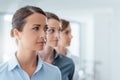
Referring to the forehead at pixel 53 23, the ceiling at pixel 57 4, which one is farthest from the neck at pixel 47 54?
the ceiling at pixel 57 4

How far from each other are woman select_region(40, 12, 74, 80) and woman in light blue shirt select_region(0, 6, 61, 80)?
1.21ft

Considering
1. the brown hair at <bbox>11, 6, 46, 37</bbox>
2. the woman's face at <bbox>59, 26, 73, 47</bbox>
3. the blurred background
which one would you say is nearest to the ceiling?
the blurred background

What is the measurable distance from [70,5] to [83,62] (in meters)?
0.64

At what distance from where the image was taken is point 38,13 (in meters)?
1.13

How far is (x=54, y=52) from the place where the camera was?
5.23 feet

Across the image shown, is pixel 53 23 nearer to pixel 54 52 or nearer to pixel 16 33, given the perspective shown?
pixel 54 52

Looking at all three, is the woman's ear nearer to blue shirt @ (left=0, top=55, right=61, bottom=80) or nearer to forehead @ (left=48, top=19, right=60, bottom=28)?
blue shirt @ (left=0, top=55, right=61, bottom=80)

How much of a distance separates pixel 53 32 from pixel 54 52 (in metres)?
0.14

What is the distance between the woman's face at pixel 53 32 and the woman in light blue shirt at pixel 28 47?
0.36m

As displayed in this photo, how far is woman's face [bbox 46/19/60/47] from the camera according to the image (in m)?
1.51

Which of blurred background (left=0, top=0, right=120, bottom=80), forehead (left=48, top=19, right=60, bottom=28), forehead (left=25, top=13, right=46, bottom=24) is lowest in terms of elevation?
blurred background (left=0, top=0, right=120, bottom=80)

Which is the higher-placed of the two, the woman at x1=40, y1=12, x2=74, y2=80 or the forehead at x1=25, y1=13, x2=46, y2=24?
the forehead at x1=25, y1=13, x2=46, y2=24

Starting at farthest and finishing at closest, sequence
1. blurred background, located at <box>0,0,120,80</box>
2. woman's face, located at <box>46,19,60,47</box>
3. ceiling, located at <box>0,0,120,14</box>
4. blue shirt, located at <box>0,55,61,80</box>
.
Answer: blurred background, located at <box>0,0,120,80</box> < ceiling, located at <box>0,0,120,14</box> < woman's face, located at <box>46,19,60,47</box> < blue shirt, located at <box>0,55,61,80</box>

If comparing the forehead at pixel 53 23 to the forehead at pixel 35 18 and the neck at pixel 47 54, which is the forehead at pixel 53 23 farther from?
the forehead at pixel 35 18
